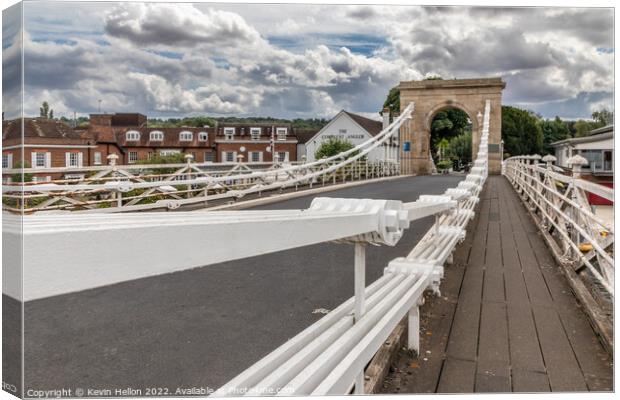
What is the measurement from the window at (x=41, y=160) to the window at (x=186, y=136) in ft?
5.08

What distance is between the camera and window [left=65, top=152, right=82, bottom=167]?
2053 mm

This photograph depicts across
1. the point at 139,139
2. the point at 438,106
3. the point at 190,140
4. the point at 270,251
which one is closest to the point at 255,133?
the point at 190,140

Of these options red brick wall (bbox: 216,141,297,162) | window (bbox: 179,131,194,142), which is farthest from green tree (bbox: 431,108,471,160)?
window (bbox: 179,131,194,142)

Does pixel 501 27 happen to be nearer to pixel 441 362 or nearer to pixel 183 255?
pixel 441 362

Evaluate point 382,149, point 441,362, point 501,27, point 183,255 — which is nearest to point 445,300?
point 441,362

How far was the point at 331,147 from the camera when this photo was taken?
5605 mm

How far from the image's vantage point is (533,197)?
15.9ft

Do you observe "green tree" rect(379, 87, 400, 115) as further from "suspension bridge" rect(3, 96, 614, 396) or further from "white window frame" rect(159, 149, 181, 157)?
"suspension bridge" rect(3, 96, 614, 396)

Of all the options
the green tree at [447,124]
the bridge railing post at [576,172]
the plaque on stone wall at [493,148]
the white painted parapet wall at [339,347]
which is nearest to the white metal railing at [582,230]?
the bridge railing post at [576,172]

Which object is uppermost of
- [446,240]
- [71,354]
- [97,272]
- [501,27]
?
[501,27]

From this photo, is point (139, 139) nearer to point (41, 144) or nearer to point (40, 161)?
point (40, 161)

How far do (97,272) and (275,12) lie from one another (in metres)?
1.32

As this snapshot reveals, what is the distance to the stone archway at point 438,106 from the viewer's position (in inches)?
563

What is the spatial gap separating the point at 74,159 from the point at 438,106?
49.3ft
